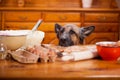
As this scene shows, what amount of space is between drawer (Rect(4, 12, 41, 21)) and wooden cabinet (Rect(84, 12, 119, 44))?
2.27ft

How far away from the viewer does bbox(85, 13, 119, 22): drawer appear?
3633mm

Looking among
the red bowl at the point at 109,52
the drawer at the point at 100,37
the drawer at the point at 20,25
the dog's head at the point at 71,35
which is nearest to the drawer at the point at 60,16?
the drawer at the point at 20,25

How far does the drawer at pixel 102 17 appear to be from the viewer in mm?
3633

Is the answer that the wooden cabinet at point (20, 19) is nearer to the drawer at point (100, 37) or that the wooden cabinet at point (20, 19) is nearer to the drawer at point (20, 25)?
the drawer at point (20, 25)

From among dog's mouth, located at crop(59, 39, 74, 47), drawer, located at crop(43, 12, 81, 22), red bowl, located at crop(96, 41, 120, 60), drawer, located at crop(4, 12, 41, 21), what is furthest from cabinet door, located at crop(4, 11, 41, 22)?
red bowl, located at crop(96, 41, 120, 60)

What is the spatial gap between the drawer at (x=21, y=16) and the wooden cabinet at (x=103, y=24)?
0.69 metres

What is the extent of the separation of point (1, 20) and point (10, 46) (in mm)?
2173

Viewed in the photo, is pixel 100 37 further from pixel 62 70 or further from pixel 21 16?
pixel 62 70

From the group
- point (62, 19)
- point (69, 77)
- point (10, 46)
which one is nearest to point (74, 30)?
point (10, 46)

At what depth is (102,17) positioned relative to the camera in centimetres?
365

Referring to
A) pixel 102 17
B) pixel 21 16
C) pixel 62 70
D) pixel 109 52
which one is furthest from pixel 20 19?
pixel 62 70

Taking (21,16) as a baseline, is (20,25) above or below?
below

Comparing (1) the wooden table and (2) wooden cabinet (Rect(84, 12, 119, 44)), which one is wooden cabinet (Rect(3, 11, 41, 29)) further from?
(1) the wooden table

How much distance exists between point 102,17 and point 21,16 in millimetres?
1106
